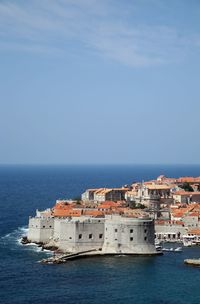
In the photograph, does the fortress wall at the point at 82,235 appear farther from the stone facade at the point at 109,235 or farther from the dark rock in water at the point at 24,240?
the dark rock in water at the point at 24,240

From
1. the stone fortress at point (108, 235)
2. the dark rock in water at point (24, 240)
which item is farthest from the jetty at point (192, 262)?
the dark rock in water at point (24, 240)

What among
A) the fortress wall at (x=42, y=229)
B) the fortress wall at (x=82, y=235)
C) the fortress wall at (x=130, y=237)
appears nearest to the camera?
the fortress wall at (x=130, y=237)

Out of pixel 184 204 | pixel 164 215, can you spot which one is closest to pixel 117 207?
pixel 164 215

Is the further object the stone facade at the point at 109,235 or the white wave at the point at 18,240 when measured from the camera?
the white wave at the point at 18,240

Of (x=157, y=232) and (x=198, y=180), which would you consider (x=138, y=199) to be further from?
(x=198, y=180)

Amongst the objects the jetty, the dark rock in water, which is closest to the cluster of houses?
the dark rock in water

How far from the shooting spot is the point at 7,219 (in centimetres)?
7906

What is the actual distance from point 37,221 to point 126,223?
1015 cm

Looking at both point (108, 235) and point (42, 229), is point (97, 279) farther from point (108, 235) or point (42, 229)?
point (42, 229)

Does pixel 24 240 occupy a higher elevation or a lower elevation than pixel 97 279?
higher

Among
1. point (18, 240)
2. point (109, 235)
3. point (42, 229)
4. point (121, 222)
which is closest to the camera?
point (121, 222)

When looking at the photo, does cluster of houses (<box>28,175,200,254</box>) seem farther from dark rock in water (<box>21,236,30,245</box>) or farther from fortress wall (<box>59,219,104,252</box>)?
dark rock in water (<box>21,236,30,245</box>)

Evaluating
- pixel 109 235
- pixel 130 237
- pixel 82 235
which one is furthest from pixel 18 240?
pixel 130 237

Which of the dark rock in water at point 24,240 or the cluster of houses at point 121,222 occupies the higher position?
the cluster of houses at point 121,222
